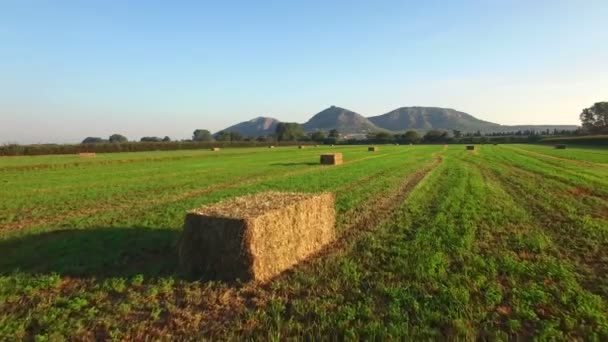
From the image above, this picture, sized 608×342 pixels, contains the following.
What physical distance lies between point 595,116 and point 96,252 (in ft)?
717

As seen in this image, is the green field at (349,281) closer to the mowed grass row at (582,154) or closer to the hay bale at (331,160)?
the hay bale at (331,160)

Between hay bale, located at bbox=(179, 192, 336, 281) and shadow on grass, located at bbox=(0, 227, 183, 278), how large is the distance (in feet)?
2.18

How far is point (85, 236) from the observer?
33.4ft

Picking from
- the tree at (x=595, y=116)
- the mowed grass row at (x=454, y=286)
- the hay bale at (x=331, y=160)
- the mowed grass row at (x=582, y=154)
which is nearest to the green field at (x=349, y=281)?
the mowed grass row at (x=454, y=286)

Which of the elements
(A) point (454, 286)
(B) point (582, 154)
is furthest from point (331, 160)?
(B) point (582, 154)

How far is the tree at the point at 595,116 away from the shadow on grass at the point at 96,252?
203m

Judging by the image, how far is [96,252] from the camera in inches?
349

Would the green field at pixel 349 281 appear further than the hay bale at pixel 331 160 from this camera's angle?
No

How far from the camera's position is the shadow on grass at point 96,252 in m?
7.70

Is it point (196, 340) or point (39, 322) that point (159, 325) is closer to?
point (196, 340)

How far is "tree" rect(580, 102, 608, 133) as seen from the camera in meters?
166

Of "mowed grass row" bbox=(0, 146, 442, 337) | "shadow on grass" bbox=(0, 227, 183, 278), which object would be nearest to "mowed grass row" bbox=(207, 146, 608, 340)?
"mowed grass row" bbox=(0, 146, 442, 337)

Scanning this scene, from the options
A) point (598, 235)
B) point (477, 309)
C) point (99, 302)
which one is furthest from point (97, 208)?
point (598, 235)

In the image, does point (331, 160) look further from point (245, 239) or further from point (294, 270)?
point (245, 239)
